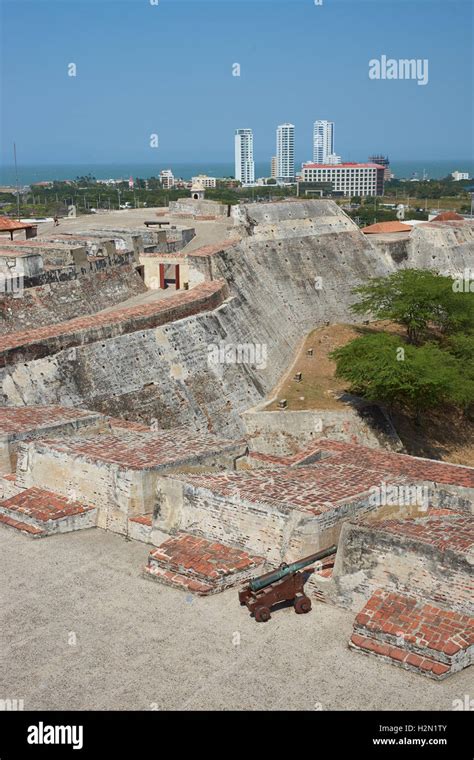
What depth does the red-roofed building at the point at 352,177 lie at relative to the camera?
634 ft

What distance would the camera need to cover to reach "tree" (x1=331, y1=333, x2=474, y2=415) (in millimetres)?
27156

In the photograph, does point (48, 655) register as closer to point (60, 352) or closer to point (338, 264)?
point (60, 352)

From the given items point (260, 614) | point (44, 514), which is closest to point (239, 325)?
point (44, 514)

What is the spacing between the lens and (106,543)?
44.9 feet

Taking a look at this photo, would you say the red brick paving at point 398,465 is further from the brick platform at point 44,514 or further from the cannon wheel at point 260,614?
the cannon wheel at point 260,614

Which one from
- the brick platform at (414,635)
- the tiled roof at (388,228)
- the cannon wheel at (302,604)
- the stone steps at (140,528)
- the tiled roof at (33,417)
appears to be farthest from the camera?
the tiled roof at (388,228)

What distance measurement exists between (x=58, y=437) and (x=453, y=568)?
8.17 meters

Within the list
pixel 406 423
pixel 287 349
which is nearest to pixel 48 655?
pixel 406 423

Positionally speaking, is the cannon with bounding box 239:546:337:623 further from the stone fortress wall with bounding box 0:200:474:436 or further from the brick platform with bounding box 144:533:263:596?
the stone fortress wall with bounding box 0:200:474:436

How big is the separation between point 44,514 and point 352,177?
620 feet

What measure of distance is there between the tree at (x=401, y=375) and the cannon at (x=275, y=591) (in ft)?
52.9

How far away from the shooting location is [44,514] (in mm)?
14102

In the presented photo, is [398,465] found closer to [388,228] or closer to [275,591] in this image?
[275,591]

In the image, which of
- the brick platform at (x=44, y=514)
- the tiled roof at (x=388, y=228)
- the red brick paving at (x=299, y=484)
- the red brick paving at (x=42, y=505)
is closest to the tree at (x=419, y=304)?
the tiled roof at (x=388, y=228)
